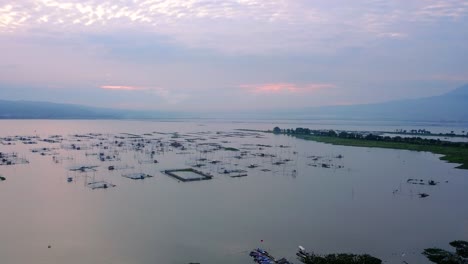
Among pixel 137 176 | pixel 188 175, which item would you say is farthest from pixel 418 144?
pixel 137 176

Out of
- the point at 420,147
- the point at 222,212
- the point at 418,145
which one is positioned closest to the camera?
the point at 222,212

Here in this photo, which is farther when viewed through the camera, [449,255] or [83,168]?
[83,168]

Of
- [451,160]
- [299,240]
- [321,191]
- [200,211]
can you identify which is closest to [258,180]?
[321,191]

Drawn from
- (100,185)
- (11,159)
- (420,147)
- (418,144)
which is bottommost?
(100,185)

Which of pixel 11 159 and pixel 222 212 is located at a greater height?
pixel 11 159

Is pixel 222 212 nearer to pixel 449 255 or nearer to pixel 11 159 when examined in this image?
pixel 449 255

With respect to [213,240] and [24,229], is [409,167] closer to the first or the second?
[213,240]
